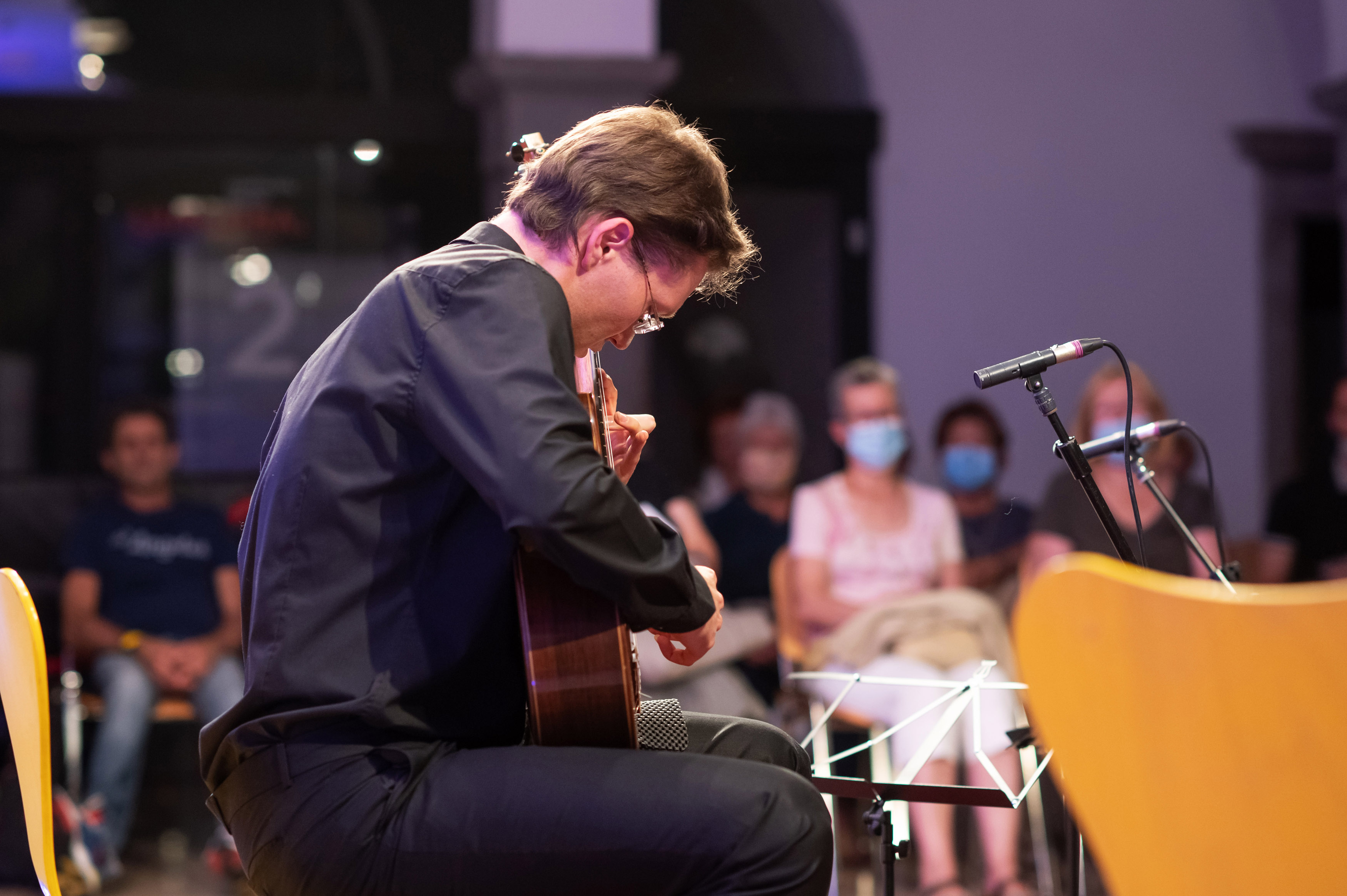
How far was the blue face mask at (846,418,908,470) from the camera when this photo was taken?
14.7ft

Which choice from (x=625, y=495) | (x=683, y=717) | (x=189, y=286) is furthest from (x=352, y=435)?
(x=189, y=286)

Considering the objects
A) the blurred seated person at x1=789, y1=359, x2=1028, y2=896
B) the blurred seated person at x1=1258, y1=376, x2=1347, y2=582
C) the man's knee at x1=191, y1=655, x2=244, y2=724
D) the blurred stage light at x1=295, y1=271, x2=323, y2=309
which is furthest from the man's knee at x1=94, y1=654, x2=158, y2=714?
the blurred seated person at x1=1258, y1=376, x2=1347, y2=582

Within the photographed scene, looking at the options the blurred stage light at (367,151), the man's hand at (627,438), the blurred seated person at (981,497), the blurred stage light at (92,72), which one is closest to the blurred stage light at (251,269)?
the blurred stage light at (367,151)

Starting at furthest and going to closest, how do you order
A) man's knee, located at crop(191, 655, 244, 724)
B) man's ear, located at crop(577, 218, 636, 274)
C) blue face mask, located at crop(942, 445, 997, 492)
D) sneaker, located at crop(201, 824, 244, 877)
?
blue face mask, located at crop(942, 445, 997, 492) < man's knee, located at crop(191, 655, 244, 724) < sneaker, located at crop(201, 824, 244, 877) < man's ear, located at crop(577, 218, 636, 274)

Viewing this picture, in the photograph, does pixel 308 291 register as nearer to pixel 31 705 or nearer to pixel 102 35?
pixel 102 35

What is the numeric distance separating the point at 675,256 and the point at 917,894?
240 cm

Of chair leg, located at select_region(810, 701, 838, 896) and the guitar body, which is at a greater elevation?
the guitar body

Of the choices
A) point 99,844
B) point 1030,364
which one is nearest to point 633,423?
point 1030,364

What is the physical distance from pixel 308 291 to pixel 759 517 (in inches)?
109

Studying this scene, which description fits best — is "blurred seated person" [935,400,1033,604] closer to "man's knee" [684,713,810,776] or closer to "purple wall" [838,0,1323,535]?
"purple wall" [838,0,1323,535]

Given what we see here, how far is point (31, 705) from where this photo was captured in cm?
174

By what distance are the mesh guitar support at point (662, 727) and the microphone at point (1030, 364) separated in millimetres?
644

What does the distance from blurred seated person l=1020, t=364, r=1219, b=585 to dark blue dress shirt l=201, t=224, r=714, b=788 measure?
2871 millimetres

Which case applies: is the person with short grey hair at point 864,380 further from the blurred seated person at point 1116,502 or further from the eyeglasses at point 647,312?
the eyeglasses at point 647,312
